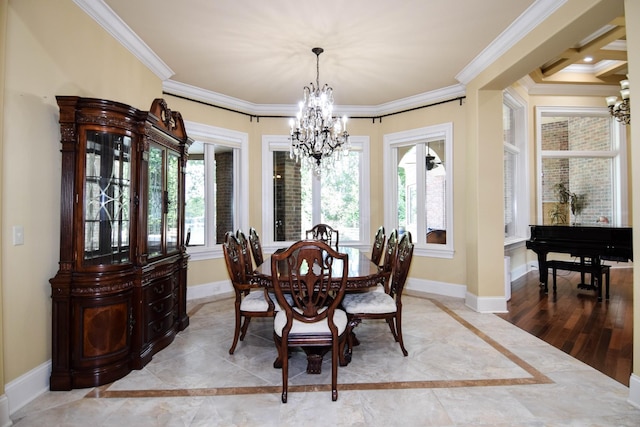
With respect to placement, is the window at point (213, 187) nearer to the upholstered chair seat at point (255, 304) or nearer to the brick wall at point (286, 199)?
the brick wall at point (286, 199)

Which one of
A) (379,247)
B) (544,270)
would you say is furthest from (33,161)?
(544,270)

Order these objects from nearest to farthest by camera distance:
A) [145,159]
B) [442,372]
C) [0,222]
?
[0,222] < [442,372] < [145,159]

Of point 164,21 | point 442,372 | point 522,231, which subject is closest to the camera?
point 442,372

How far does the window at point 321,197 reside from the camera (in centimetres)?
537

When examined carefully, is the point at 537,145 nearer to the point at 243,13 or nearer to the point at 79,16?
the point at 243,13

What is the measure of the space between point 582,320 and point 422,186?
2528mm

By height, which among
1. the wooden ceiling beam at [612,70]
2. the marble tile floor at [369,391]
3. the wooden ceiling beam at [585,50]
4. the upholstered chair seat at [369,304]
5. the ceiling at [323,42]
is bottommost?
the marble tile floor at [369,391]

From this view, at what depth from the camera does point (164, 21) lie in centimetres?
292

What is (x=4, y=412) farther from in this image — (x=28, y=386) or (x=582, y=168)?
(x=582, y=168)

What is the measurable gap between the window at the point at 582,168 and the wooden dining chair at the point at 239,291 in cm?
539

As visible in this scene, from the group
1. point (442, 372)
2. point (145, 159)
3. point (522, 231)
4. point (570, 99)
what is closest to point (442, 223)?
point (522, 231)

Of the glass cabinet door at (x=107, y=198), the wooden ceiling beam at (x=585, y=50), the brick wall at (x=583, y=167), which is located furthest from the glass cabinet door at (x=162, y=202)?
the brick wall at (x=583, y=167)

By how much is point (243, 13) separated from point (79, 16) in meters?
1.27

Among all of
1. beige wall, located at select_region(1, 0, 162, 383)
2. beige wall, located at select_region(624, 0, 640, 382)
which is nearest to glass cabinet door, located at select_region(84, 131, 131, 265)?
beige wall, located at select_region(1, 0, 162, 383)
